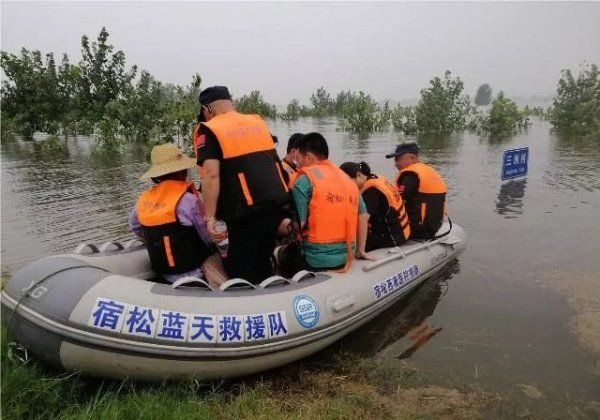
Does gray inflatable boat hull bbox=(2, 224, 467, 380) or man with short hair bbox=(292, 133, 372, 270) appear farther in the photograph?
man with short hair bbox=(292, 133, 372, 270)

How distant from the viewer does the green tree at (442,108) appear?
21.3 meters

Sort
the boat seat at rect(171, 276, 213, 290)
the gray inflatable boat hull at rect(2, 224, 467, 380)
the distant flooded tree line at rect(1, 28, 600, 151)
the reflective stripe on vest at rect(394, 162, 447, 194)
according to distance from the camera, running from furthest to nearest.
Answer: the distant flooded tree line at rect(1, 28, 600, 151)
the reflective stripe on vest at rect(394, 162, 447, 194)
the boat seat at rect(171, 276, 213, 290)
the gray inflatable boat hull at rect(2, 224, 467, 380)

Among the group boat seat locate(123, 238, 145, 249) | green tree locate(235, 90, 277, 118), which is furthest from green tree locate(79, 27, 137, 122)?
boat seat locate(123, 238, 145, 249)

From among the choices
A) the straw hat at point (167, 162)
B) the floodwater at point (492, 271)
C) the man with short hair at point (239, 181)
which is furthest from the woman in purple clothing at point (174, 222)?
the floodwater at point (492, 271)

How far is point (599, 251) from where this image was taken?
562 centimetres

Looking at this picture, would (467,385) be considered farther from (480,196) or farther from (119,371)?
(480,196)

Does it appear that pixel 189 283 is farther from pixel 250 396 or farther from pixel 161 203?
pixel 250 396

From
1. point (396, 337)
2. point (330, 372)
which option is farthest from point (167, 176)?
point (396, 337)

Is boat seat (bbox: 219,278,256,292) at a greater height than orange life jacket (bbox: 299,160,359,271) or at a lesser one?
lesser

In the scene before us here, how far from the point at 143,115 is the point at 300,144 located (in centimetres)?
1518

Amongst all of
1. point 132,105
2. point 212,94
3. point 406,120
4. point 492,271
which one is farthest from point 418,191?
point 406,120

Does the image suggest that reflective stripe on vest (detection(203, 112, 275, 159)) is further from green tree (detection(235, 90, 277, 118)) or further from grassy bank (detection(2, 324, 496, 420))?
green tree (detection(235, 90, 277, 118))

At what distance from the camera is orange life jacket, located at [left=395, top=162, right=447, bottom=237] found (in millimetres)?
4746

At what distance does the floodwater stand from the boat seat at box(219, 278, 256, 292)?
41.8 inches
